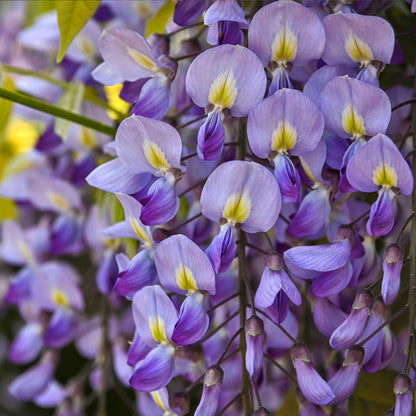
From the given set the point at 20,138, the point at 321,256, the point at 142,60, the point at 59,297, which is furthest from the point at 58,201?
the point at 321,256

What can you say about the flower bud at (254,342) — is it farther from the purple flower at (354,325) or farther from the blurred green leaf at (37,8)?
the blurred green leaf at (37,8)

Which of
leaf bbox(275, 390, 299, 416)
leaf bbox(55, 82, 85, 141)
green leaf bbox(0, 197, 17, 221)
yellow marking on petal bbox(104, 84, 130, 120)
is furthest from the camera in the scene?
green leaf bbox(0, 197, 17, 221)

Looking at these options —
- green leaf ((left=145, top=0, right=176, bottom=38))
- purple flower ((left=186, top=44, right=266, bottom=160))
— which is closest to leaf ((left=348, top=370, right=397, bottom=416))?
purple flower ((left=186, top=44, right=266, bottom=160))

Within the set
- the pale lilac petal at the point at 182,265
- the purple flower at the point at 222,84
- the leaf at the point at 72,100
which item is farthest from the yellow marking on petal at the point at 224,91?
the leaf at the point at 72,100

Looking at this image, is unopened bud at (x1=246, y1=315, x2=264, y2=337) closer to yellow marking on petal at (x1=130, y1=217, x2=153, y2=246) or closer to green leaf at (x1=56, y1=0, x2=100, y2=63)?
yellow marking on petal at (x1=130, y1=217, x2=153, y2=246)

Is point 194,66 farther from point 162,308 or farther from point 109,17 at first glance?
point 109,17

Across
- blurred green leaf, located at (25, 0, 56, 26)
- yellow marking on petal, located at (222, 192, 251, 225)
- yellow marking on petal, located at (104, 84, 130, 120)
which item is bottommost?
yellow marking on petal, located at (104, 84, 130, 120)

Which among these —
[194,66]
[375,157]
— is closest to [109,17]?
[194,66]
